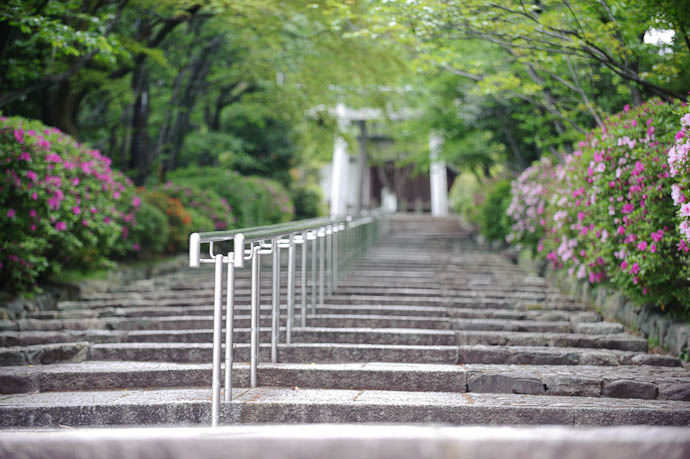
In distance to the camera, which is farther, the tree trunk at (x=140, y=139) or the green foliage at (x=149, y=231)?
the tree trunk at (x=140, y=139)

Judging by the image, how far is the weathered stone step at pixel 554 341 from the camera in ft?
16.9

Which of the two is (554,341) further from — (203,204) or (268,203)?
(268,203)

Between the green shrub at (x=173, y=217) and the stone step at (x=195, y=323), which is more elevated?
the green shrub at (x=173, y=217)

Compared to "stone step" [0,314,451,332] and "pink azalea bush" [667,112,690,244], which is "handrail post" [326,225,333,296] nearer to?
"stone step" [0,314,451,332]

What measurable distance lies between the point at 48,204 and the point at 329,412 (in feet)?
14.5

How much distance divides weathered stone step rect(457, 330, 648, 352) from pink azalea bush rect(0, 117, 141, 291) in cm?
433

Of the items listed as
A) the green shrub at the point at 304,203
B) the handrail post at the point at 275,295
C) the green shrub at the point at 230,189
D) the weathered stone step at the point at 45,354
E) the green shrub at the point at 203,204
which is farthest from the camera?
the green shrub at the point at 304,203

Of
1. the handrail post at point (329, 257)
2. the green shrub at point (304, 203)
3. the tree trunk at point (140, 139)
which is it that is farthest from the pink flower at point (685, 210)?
the green shrub at point (304, 203)

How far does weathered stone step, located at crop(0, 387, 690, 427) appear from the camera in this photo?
3537mm

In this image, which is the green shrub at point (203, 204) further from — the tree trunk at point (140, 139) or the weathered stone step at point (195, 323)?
the weathered stone step at point (195, 323)

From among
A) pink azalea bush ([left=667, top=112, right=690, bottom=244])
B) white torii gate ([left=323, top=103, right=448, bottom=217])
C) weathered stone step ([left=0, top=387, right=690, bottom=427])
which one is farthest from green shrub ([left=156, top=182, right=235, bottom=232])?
white torii gate ([left=323, top=103, right=448, bottom=217])

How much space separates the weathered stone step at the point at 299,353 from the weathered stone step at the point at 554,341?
0.45 metres

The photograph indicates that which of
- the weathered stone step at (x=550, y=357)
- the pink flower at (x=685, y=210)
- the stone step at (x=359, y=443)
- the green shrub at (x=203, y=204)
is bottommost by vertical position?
the weathered stone step at (x=550, y=357)

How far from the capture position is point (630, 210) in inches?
208
